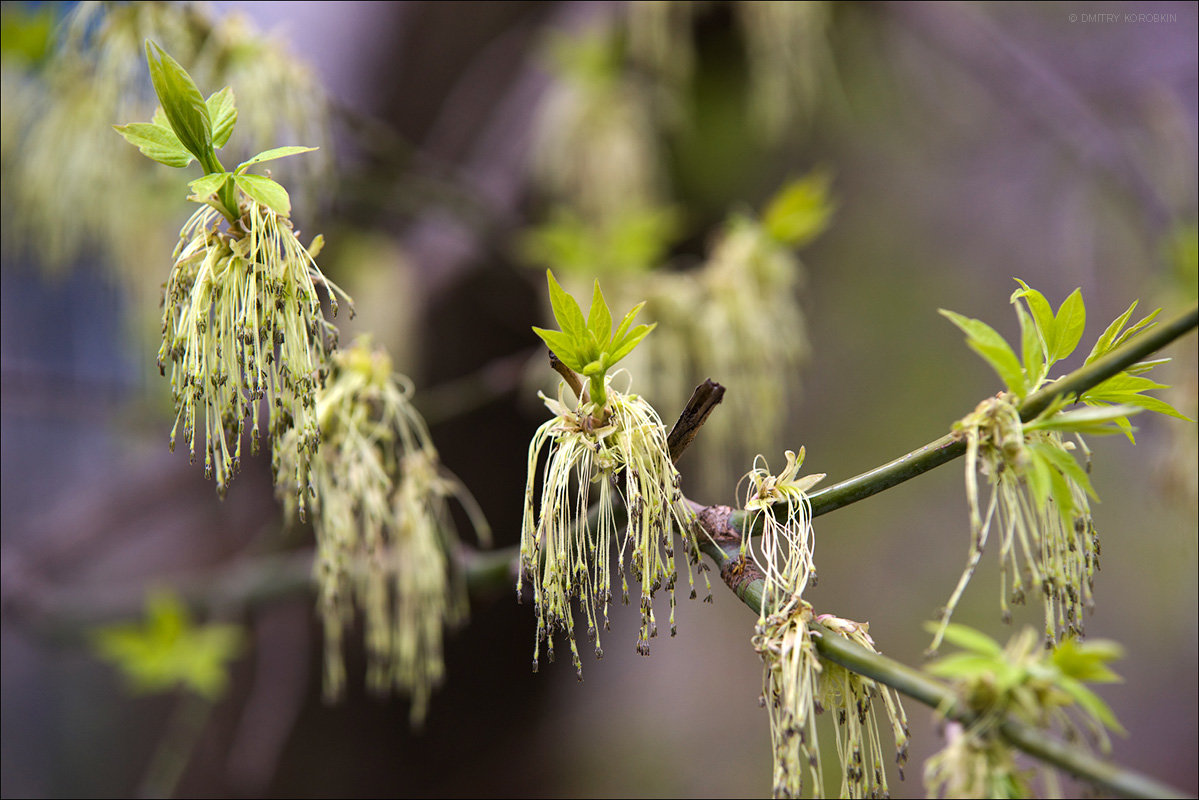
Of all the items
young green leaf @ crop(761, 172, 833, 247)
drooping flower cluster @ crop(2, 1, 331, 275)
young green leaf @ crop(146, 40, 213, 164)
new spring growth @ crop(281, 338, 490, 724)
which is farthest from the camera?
young green leaf @ crop(761, 172, 833, 247)

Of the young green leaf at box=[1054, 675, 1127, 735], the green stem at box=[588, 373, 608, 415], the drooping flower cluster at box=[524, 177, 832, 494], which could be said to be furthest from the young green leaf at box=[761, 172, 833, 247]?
the young green leaf at box=[1054, 675, 1127, 735]

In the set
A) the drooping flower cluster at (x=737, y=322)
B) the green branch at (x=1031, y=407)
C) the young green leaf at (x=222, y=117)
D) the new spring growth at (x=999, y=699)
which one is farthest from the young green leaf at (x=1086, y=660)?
the drooping flower cluster at (x=737, y=322)

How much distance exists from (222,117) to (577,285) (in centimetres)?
79

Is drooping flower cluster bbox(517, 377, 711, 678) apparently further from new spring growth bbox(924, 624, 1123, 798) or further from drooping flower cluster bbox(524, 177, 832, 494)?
drooping flower cluster bbox(524, 177, 832, 494)

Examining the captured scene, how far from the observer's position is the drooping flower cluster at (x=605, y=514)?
46 centimetres

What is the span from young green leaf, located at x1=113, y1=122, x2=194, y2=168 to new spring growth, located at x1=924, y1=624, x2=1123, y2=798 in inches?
19.1

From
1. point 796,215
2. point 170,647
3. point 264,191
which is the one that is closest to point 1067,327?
point 264,191

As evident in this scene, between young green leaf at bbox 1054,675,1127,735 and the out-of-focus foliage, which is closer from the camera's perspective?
young green leaf at bbox 1054,675,1127,735

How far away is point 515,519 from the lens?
158 cm

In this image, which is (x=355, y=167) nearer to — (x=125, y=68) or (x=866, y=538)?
(x=125, y=68)

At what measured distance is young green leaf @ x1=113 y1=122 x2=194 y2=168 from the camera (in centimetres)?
46

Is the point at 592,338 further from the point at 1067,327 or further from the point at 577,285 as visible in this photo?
the point at 577,285

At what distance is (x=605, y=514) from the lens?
50cm

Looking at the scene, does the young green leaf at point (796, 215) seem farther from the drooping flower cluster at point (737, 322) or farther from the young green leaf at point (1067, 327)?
the young green leaf at point (1067, 327)
